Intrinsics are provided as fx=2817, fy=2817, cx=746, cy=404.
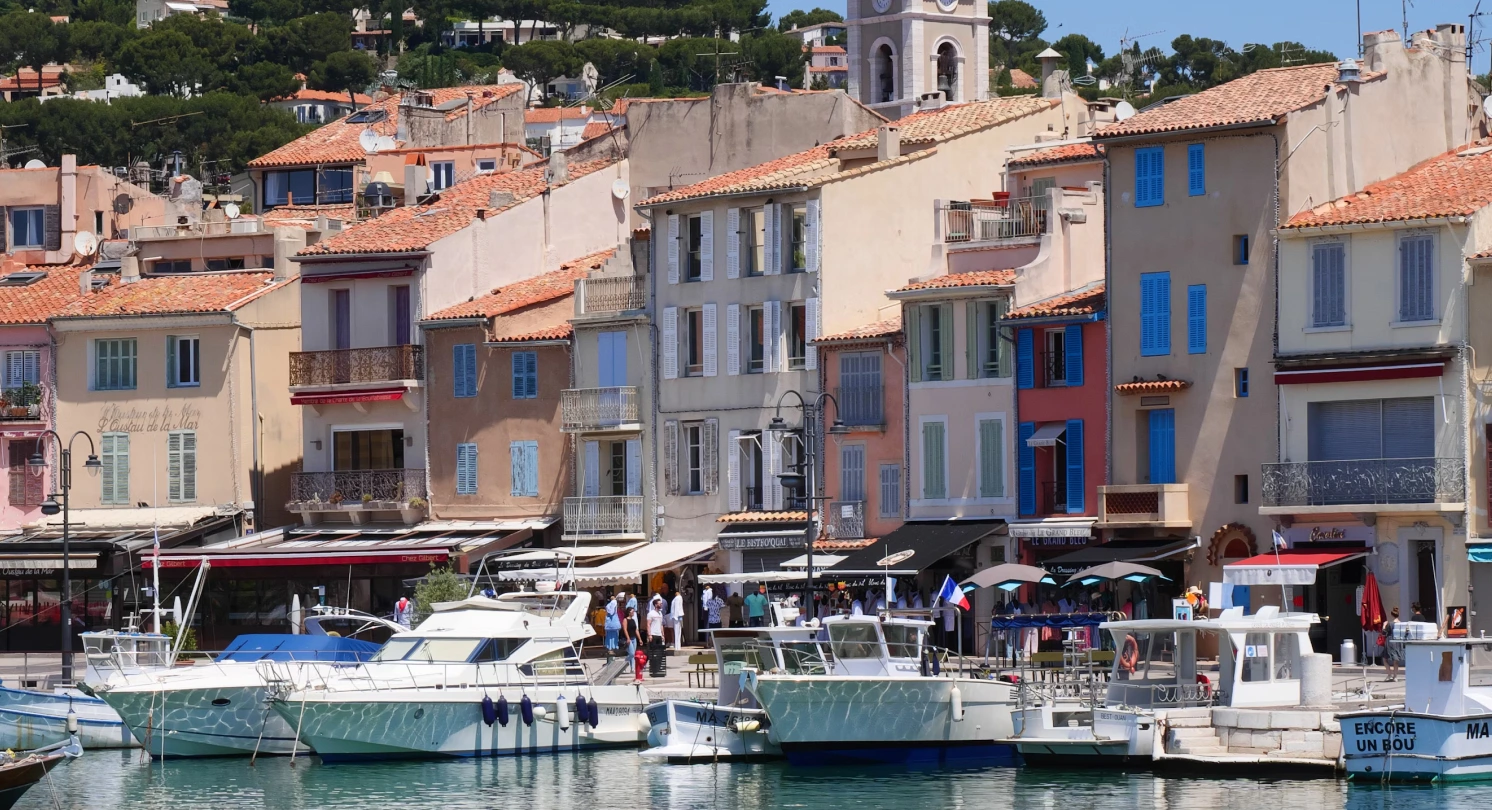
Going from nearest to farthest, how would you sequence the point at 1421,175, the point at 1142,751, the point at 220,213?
1. the point at 1142,751
2. the point at 1421,175
3. the point at 220,213

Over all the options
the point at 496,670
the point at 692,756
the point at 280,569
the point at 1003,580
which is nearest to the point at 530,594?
the point at 496,670

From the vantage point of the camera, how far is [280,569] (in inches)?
2675

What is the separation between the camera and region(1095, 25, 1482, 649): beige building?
55.2 m

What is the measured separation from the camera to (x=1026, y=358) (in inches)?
2327

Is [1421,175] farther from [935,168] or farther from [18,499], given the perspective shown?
[18,499]

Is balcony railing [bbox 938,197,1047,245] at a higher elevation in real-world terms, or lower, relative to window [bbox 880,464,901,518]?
higher

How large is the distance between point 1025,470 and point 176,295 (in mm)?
25818

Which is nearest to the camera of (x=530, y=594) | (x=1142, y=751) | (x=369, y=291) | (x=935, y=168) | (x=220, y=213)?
(x=1142, y=751)

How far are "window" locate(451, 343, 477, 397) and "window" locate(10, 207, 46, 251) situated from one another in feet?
71.4

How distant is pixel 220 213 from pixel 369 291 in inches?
452

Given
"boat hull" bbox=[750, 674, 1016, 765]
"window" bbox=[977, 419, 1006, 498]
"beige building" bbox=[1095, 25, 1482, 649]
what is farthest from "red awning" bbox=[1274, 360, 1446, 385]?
"boat hull" bbox=[750, 674, 1016, 765]

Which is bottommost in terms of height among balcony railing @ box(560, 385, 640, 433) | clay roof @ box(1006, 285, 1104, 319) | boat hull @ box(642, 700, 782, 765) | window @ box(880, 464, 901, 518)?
boat hull @ box(642, 700, 782, 765)

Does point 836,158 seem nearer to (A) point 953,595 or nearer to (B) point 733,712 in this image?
(A) point 953,595

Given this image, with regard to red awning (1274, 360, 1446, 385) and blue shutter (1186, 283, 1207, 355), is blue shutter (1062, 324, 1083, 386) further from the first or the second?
red awning (1274, 360, 1446, 385)
